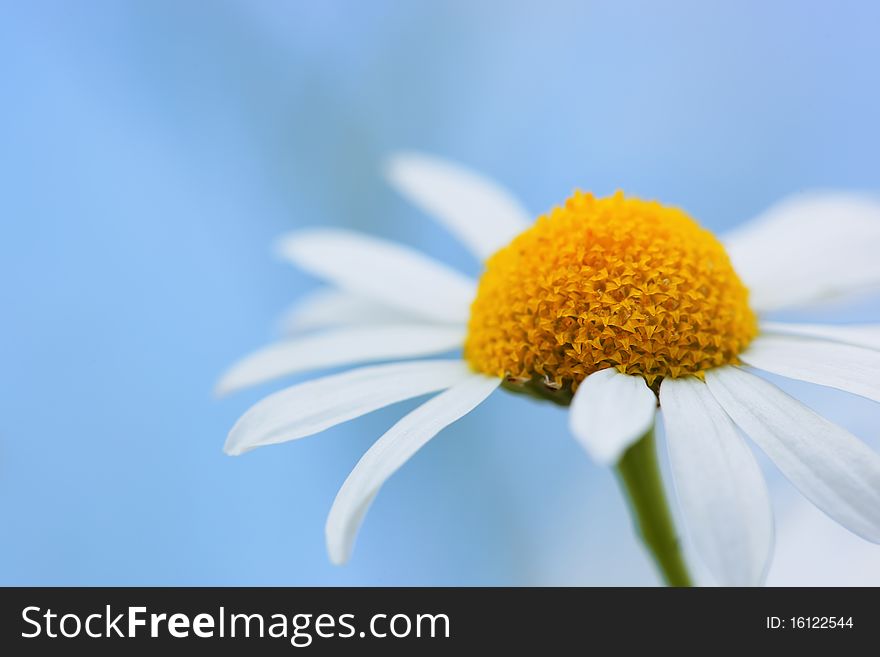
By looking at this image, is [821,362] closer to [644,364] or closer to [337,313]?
[644,364]

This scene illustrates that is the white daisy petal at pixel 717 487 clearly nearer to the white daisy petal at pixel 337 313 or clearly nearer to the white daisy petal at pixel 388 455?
the white daisy petal at pixel 388 455

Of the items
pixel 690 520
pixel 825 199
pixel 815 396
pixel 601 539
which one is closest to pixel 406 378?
pixel 690 520

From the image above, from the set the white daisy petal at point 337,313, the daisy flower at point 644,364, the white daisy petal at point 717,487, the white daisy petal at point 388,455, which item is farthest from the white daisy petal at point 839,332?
the white daisy petal at point 337,313

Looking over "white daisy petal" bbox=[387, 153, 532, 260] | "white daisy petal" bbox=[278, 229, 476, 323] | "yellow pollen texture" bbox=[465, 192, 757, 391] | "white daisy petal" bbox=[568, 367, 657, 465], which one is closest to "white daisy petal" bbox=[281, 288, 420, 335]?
"white daisy petal" bbox=[278, 229, 476, 323]

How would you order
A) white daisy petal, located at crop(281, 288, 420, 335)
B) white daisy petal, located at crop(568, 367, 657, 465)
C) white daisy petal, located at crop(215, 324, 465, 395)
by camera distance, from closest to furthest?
white daisy petal, located at crop(568, 367, 657, 465) < white daisy petal, located at crop(215, 324, 465, 395) < white daisy petal, located at crop(281, 288, 420, 335)

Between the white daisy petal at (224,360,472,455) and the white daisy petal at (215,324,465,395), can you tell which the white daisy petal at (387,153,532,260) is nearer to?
the white daisy petal at (215,324,465,395)

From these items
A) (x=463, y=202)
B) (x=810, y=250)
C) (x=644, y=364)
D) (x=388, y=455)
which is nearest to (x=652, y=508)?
(x=644, y=364)
